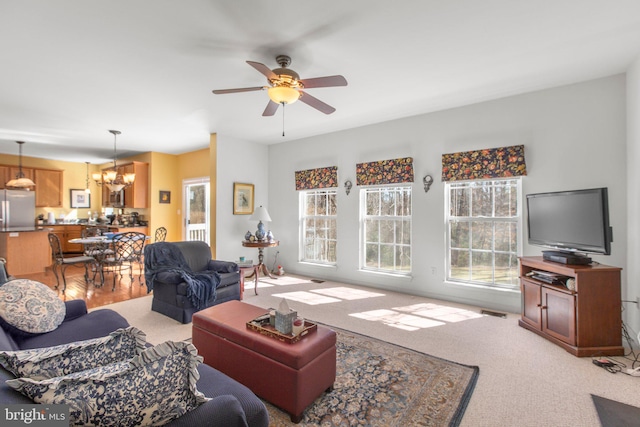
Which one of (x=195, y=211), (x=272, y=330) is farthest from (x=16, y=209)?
(x=272, y=330)

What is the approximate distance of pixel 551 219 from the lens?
313 centimetres

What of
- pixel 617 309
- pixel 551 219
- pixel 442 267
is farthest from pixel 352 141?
pixel 617 309

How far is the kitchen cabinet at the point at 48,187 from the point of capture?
7633 mm

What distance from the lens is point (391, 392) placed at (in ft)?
6.88

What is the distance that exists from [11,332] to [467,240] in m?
4.69

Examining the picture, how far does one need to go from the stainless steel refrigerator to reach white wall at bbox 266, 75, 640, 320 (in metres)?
5.75

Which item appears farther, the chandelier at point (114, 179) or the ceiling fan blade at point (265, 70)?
the chandelier at point (114, 179)

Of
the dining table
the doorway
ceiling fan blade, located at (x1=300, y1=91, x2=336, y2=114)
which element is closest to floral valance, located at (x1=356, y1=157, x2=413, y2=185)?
ceiling fan blade, located at (x1=300, y1=91, x2=336, y2=114)

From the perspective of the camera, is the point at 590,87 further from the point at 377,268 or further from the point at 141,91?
the point at 141,91

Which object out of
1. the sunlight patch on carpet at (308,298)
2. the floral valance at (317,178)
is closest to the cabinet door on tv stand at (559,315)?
the sunlight patch on carpet at (308,298)

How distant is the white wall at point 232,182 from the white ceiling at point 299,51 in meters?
1.26

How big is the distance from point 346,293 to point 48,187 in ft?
27.9

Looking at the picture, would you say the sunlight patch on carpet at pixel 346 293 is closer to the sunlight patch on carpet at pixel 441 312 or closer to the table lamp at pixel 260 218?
the sunlight patch on carpet at pixel 441 312

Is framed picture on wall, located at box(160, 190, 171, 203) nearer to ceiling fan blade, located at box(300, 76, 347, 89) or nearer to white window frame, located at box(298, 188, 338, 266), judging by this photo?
white window frame, located at box(298, 188, 338, 266)
